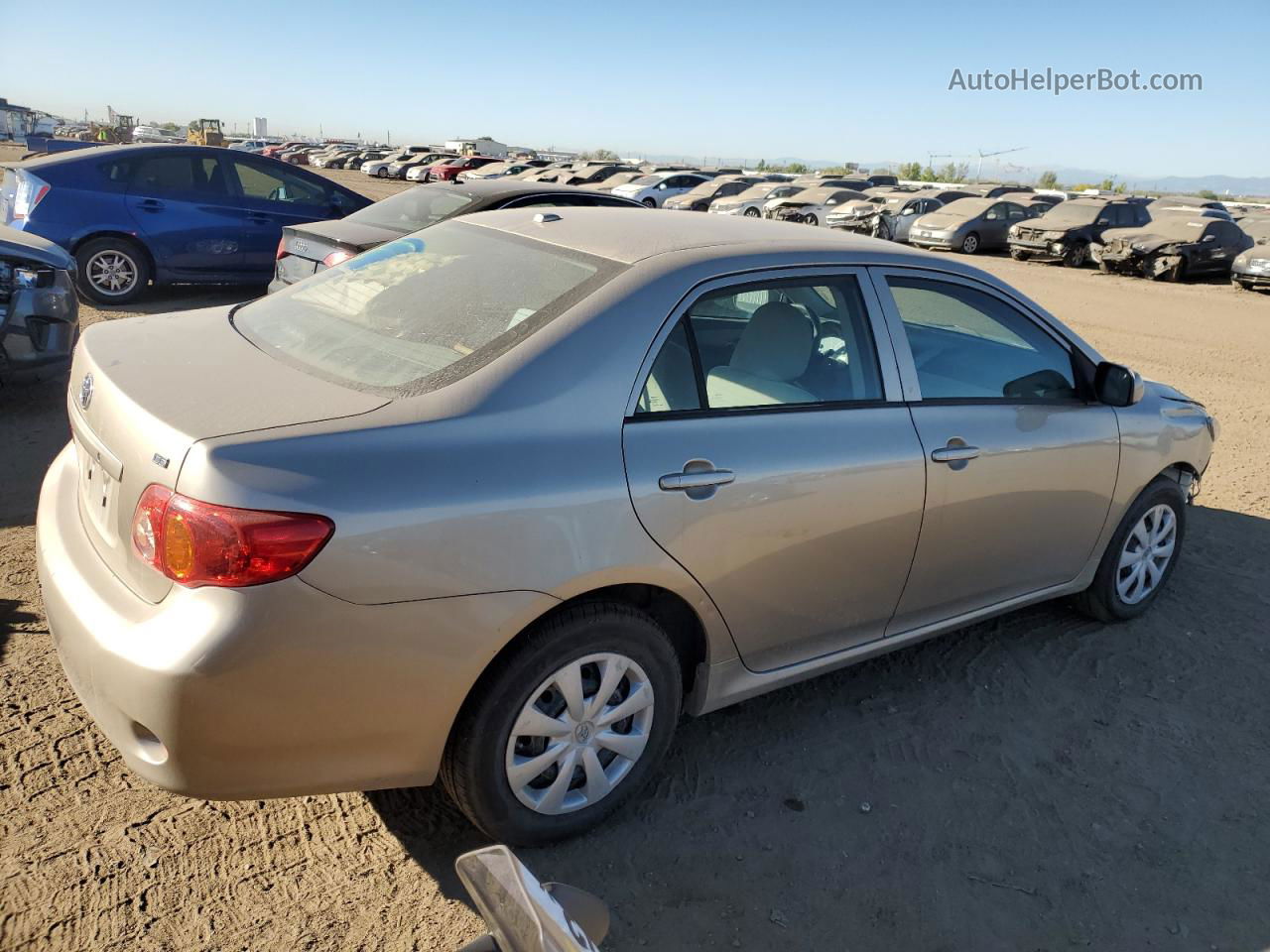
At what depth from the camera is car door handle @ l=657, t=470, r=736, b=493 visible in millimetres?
2600

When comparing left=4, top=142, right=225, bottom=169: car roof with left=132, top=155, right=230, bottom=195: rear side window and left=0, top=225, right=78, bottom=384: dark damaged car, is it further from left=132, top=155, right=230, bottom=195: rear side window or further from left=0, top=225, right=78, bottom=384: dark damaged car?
left=0, top=225, right=78, bottom=384: dark damaged car

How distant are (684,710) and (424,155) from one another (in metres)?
46.8

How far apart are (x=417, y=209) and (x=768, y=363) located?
6.15m

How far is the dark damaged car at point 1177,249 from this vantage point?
1977cm

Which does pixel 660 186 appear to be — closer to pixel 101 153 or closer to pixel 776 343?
pixel 101 153

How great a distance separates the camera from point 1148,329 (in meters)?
13.2

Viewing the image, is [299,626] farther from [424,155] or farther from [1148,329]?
[424,155]

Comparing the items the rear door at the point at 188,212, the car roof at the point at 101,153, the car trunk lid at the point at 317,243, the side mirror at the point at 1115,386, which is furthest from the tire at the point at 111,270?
the side mirror at the point at 1115,386

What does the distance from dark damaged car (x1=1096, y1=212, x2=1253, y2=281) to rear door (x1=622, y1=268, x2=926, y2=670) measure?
777 inches

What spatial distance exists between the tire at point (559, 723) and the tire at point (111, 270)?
8.61m

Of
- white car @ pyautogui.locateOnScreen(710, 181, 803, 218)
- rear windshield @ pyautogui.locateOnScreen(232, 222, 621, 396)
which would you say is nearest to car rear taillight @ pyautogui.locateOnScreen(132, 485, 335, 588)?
rear windshield @ pyautogui.locateOnScreen(232, 222, 621, 396)

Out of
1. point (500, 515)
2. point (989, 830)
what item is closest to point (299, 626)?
point (500, 515)

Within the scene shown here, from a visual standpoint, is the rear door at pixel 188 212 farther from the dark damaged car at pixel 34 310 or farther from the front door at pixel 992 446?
the front door at pixel 992 446

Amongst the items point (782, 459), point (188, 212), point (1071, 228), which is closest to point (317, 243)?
point (188, 212)
